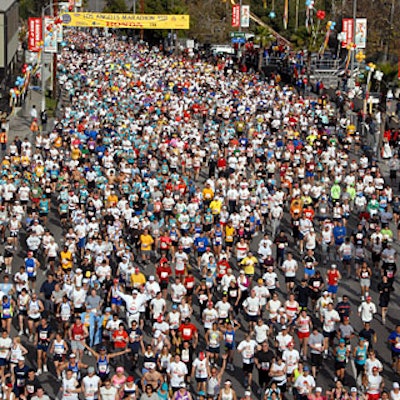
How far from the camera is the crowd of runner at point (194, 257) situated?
15.6 m

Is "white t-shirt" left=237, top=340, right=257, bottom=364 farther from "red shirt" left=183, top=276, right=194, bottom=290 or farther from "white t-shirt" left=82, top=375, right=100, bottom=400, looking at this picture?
"red shirt" left=183, top=276, right=194, bottom=290

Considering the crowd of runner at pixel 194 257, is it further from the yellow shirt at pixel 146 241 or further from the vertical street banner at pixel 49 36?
the vertical street banner at pixel 49 36

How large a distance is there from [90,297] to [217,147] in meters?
13.6


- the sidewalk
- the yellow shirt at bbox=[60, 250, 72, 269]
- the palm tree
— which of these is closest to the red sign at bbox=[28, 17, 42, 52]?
the sidewalk

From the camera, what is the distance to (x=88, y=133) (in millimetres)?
32312

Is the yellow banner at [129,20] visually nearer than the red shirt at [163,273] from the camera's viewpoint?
No

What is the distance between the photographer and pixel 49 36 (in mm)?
42531

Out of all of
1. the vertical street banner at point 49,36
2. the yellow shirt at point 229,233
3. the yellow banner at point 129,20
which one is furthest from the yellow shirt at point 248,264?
the yellow banner at point 129,20

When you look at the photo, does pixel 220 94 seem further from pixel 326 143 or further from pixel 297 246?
pixel 297 246

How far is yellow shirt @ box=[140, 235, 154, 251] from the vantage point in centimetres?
2128

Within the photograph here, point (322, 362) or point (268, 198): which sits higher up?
point (268, 198)

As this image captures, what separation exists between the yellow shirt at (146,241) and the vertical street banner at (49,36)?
22.9 metres

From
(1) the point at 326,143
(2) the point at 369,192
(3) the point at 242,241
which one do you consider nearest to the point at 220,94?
(1) the point at 326,143

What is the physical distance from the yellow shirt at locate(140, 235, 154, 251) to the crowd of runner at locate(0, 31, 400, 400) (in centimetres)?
5
